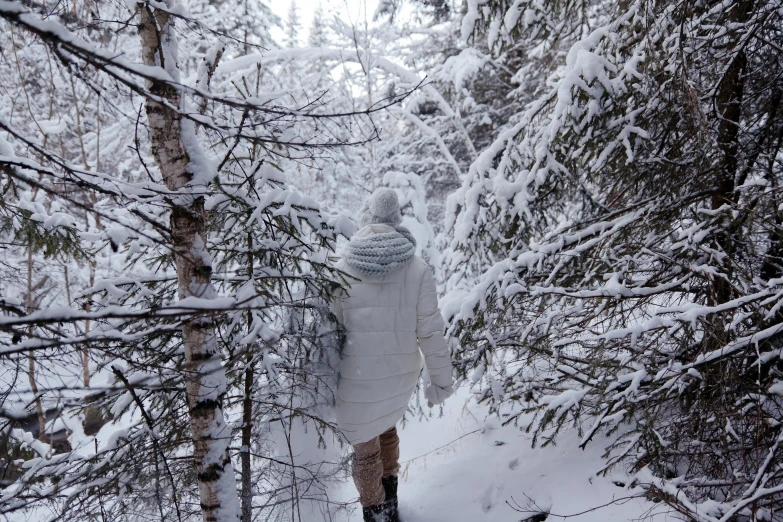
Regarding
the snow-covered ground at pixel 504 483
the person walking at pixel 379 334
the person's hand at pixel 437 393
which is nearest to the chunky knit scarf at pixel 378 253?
the person walking at pixel 379 334

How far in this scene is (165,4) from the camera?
1952mm

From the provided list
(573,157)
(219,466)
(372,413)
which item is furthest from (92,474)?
(573,157)

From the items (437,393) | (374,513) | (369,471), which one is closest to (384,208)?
(437,393)

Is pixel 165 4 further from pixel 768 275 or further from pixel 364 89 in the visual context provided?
pixel 364 89

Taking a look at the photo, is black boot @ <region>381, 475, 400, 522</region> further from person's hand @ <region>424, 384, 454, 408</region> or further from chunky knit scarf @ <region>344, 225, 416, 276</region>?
chunky knit scarf @ <region>344, 225, 416, 276</region>

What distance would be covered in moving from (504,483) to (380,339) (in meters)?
1.67

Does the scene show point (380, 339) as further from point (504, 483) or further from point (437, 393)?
point (504, 483)

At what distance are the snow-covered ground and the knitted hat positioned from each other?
6.05 feet

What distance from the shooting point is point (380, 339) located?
118 inches

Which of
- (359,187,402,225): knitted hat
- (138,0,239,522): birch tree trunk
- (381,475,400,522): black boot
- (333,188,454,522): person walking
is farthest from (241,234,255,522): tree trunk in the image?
(381,475,400,522): black boot

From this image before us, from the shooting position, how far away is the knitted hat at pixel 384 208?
3.02m

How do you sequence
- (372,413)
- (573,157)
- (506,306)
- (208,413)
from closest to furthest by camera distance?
(208,413), (372,413), (506,306), (573,157)

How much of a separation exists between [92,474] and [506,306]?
2.56 m

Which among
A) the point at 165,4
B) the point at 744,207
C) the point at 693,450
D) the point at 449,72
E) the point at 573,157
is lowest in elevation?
the point at 693,450
